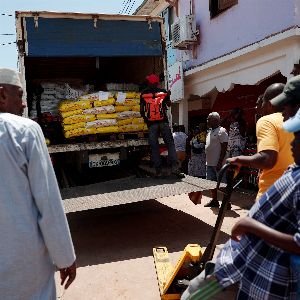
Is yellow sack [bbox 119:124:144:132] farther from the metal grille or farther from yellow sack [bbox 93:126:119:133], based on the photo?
the metal grille

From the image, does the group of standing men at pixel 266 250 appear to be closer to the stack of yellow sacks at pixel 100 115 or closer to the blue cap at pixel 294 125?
the blue cap at pixel 294 125

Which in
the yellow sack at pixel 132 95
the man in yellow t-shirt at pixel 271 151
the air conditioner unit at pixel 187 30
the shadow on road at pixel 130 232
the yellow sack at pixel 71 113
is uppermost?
the air conditioner unit at pixel 187 30

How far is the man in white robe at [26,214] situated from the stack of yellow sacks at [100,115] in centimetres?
455

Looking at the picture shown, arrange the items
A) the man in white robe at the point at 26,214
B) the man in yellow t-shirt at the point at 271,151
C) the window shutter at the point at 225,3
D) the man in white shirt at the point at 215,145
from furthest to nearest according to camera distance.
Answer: the window shutter at the point at 225,3, the man in white shirt at the point at 215,145, the man in yellow t-shirt at the point at 271,151, the man in white robe at the point at 26,214

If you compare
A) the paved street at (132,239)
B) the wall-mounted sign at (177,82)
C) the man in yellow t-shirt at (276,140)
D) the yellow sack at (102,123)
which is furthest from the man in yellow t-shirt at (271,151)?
the wall-mounted sign at (177,82)

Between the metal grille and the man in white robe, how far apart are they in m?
2.98

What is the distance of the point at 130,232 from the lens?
19.1 feet

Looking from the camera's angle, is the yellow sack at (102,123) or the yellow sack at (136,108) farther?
the yellow sack at (136,108)

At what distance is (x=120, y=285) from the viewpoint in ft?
12.8

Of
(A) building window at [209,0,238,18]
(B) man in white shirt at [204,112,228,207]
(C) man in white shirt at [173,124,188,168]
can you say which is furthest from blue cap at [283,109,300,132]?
(A) building window at [209,0,238,18]

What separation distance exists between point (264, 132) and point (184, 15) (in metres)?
9.80

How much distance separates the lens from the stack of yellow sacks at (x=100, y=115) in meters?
6.46

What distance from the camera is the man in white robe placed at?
1859 millimetres

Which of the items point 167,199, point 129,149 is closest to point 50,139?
point 129,149
